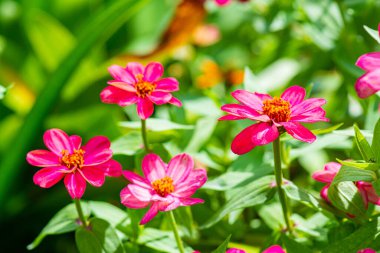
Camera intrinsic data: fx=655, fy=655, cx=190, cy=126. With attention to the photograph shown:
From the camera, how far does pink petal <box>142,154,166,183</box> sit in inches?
24.0

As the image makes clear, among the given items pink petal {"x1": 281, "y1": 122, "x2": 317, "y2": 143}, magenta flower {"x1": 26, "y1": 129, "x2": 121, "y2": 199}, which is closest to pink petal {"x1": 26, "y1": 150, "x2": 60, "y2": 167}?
magenta flower {"x1": 26, "y1": 129, "x2": 121, "y2": 199}

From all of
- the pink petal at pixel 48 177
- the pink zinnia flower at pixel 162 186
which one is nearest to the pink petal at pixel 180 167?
the pink zinnia flower at pixel 162 186

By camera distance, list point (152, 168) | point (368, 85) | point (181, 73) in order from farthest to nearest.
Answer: point (181, 73) < point (152, 168) < point (368, 85)

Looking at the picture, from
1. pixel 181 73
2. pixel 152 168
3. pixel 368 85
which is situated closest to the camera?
pixel 368 85

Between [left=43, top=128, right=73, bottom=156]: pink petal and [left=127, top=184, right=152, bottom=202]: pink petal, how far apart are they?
8 cm

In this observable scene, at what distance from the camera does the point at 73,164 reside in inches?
23.2

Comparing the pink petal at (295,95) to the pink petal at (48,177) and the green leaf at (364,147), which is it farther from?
the pink petal at (48,177)

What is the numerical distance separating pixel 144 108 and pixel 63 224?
0.15 meters

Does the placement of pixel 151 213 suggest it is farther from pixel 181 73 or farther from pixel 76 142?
pixel 181 73

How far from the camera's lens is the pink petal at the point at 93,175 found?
58cm

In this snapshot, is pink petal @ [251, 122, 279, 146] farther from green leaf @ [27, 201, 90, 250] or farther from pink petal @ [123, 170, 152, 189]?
green leaf @ [27, 201, 90, 250]

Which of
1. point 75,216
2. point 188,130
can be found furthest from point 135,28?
point 75,216

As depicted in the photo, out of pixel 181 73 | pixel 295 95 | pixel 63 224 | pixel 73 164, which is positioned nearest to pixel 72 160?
pixel 73 164

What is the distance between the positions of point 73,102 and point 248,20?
408 millimetres
